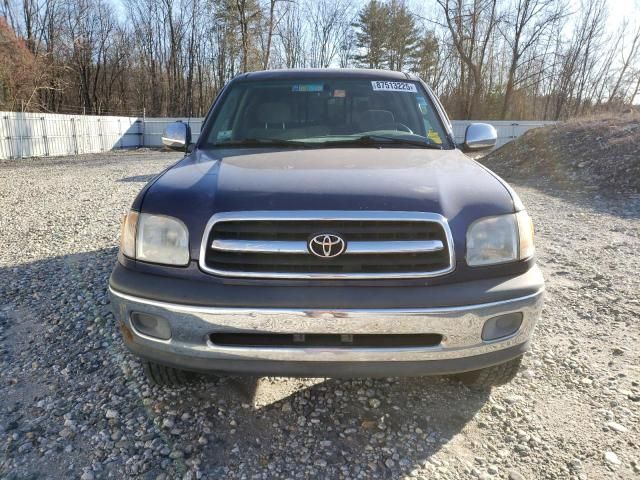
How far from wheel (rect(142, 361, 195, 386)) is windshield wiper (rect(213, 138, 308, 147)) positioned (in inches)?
56.4

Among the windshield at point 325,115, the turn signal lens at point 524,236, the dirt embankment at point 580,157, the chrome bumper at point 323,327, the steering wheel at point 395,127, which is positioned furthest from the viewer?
the dirt embankment at point 580,157

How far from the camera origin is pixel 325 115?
3232 millimetres

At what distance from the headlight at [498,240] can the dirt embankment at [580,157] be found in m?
8.57

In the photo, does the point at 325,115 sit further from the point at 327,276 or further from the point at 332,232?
the point at 327,276

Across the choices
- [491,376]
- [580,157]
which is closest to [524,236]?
[491,376]

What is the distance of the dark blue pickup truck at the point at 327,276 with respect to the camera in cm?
180

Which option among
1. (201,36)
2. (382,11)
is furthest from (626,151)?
(201,36)

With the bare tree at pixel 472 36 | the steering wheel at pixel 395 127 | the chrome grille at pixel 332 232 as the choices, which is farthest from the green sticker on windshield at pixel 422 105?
the bare tree at pixel 472 36

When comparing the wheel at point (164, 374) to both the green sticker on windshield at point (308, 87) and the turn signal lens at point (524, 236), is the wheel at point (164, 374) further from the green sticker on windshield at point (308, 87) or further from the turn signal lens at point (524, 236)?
the green sticker on windshield at point (308, 87)

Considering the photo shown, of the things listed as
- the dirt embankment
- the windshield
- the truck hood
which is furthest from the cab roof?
the dirt embankment

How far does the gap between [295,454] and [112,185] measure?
9892 millimetres

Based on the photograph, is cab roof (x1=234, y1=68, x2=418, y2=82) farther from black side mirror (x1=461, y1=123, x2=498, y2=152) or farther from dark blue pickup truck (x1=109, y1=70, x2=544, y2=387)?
dark blue pickup truck (x1=109, y1=70, x2=544, y2=387)

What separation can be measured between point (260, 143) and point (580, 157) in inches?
Result: 442

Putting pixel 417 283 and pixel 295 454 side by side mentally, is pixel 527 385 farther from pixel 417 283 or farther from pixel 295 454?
pixel 295 454
